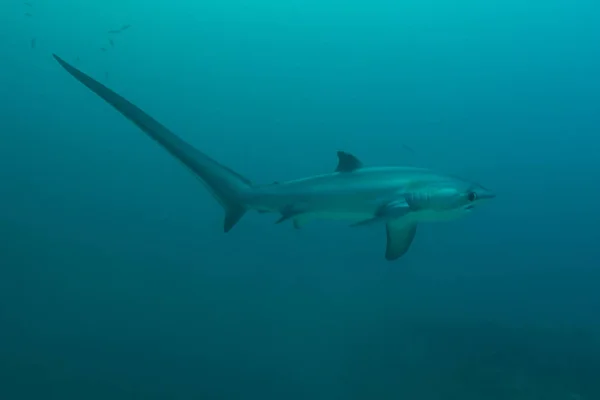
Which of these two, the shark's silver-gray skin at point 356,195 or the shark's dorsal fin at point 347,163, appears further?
the shark's dorsal fin at point 347,163

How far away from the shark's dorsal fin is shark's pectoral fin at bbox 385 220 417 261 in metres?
0.52

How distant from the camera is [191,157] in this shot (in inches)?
129

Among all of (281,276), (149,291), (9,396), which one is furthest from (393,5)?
(9,396)

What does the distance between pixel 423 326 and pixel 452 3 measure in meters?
31.1

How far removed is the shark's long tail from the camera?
2844 mm

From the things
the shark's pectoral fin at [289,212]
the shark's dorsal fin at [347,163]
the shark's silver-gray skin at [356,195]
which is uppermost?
the shark's dorsal fin at [347,163]

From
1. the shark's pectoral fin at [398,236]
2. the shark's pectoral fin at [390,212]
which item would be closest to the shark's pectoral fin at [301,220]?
the shark's pectoral fin at [390,212]

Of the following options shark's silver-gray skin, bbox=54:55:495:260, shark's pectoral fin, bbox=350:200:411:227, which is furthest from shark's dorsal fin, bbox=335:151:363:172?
shark's pectoral fin, bbox=350:200:411:227

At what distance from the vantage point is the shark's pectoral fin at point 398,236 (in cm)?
418

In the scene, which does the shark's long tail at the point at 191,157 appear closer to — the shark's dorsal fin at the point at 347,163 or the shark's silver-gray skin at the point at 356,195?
the shark's silver-gray skin at the point at 356,195

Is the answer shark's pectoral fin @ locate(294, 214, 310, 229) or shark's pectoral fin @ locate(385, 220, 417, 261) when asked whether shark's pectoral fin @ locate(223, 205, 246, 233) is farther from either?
shark's pectoral fin @ locate(385, 220, 417, 261)

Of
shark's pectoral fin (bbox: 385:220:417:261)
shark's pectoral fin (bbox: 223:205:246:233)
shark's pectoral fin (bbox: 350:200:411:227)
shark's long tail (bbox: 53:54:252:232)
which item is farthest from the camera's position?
shark's pectoral fin (bbox: 385:220:417:261)

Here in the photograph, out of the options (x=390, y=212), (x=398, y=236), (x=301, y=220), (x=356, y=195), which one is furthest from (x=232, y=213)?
(x=398, y=236)

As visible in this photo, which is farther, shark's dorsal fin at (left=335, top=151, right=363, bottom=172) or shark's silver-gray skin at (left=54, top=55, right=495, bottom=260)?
shark's dorsal fin at (left=335, top=151, right=363, bottom=172)
